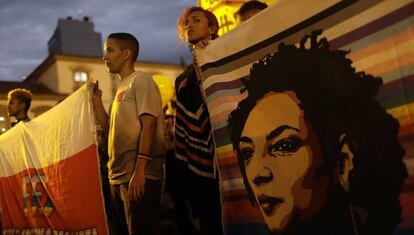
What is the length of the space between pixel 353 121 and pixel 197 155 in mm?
1177

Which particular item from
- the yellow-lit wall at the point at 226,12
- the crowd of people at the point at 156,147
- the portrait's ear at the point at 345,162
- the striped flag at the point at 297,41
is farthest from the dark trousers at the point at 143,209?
the yellow-lit wall at the point at 226,12

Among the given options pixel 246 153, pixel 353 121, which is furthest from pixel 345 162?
pixel 246 153

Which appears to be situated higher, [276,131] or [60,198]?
Answer: [276,131]

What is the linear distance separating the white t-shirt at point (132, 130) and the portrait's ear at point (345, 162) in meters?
1.37

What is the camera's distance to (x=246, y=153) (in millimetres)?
2297

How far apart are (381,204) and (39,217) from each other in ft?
10.4

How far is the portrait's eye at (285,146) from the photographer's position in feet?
6.62

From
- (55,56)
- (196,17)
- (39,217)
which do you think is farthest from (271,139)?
(55,56)

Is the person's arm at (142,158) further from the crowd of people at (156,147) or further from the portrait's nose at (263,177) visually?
the portrait's nose at (263,177)

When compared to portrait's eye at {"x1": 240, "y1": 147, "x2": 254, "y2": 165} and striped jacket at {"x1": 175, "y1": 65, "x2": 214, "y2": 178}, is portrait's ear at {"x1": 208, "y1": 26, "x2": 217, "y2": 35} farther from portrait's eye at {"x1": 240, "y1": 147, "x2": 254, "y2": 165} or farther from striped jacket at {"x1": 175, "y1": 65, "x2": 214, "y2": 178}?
portrait's eye at {"x1": 240, "y1": 147, "x2": 254, "y2": 165}

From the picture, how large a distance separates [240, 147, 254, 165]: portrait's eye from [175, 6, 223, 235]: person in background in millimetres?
377

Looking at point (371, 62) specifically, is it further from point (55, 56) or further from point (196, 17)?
point (55, 56)

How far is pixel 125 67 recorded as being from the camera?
3.15 m

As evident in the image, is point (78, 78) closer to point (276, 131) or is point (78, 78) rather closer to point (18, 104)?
point (18, 104)
